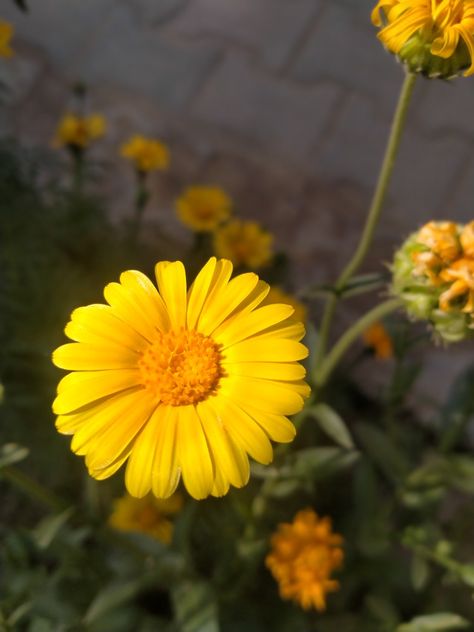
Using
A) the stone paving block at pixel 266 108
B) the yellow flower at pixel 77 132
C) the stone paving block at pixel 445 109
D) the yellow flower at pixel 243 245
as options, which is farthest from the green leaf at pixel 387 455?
the stone paving block at pixel 445 109

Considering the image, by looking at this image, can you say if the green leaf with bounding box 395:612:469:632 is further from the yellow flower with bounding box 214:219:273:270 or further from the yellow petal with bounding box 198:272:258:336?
the yellow flower with bounding box 214:219:273:270

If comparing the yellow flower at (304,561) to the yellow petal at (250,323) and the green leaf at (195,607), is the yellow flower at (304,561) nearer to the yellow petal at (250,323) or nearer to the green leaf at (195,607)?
the green leaf at (195,607)

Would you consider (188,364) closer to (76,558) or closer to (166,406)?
(166,406)

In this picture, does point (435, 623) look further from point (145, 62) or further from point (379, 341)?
point (145, 62)

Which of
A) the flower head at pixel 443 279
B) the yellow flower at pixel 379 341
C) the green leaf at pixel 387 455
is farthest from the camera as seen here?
the yellow flower at pixel 379 341

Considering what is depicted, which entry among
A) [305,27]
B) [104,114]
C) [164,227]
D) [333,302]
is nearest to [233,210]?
[164,227]

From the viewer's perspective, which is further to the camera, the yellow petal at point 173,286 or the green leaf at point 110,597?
the green leaf at point 110,597

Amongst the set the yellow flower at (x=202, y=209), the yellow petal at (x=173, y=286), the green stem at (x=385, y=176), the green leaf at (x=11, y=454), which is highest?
the yellow flower at (x=202, y=209)
